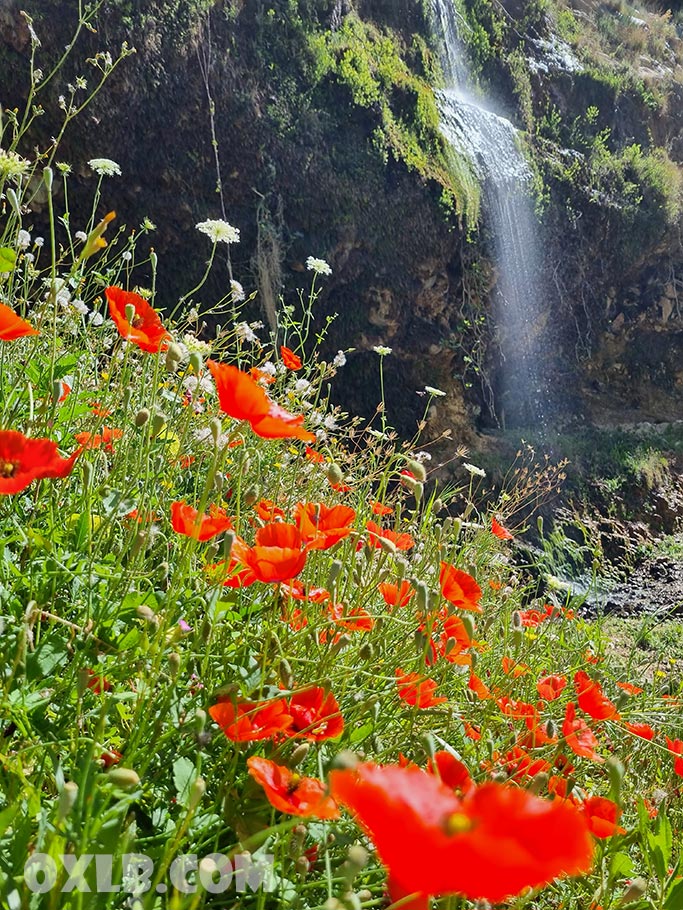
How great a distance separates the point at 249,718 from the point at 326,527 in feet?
0.92

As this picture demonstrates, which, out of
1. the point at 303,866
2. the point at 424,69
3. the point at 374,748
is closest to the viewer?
the point at 303,866

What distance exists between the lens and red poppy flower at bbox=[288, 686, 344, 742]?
0.71m

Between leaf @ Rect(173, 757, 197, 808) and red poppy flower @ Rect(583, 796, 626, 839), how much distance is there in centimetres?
41

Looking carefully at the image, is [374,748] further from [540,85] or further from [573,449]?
[540,85]

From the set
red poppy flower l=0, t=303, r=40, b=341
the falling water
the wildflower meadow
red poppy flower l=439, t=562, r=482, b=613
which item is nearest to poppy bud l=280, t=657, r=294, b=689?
the wildflower meadow

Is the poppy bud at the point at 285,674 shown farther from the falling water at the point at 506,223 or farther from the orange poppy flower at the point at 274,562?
the falling water at the point at 506,223

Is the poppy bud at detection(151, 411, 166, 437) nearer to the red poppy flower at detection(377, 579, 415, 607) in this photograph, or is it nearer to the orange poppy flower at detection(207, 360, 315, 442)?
the orange poppy flower at detection(207, 360, 315, 442)

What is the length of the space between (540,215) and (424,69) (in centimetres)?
204

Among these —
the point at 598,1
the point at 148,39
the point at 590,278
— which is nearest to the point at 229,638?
the point at 148,39

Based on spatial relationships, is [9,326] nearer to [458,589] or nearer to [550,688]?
[458,589]

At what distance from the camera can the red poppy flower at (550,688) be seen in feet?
3.48

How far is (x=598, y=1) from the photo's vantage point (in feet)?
35.6

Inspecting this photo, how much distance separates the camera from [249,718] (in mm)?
668

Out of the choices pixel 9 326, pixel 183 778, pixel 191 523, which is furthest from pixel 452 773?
pixel 9 326
